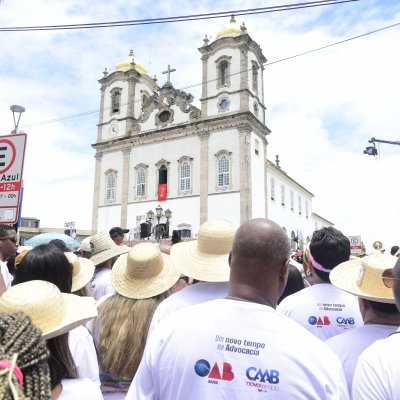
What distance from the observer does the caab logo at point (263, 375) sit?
1.67 metres

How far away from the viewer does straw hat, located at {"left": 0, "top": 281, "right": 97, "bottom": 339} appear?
72.3 inches

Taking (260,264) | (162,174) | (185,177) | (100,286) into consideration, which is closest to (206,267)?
(260,264)

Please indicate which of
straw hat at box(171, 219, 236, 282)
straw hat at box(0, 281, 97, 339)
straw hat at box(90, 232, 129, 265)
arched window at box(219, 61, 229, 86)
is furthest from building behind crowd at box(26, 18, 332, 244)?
straw hat at box(0, 281, 97, 339)

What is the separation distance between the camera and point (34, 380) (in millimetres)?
1032

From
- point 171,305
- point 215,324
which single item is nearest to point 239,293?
point 215,324

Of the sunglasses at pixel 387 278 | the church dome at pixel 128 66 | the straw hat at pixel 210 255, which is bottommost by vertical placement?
the sunglasses at pixel 387 278

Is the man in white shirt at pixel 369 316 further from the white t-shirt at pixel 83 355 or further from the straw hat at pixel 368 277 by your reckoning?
the white t-shirt at pixel 83 355

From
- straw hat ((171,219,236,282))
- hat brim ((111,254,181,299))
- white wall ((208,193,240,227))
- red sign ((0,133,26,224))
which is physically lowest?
hat brim ((111,254,181,299))

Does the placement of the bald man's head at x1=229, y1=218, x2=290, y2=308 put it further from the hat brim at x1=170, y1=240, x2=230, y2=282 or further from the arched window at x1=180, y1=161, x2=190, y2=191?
the arched window at x1=180, y1=161, x2=190, y2=191

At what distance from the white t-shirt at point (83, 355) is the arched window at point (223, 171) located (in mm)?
29046

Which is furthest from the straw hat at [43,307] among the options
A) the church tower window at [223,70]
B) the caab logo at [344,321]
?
the church tower window at [223,70]

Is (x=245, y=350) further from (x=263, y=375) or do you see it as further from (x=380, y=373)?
(x=380, y=373)

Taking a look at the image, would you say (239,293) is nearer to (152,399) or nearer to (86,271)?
(152,399)

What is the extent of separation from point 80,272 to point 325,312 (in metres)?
2.28
